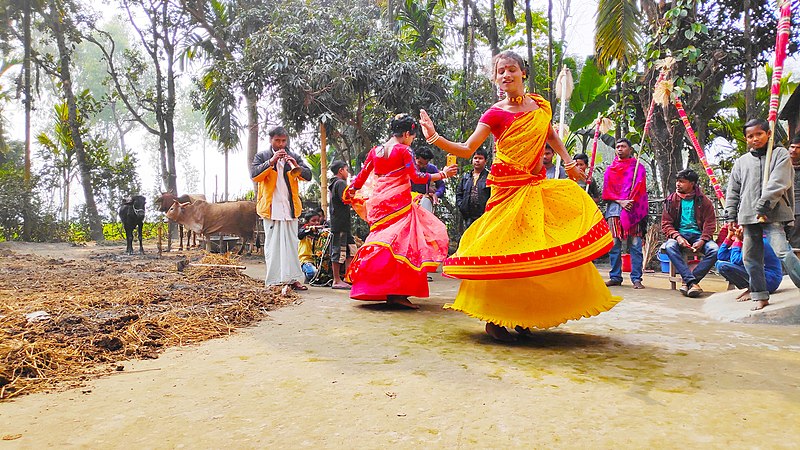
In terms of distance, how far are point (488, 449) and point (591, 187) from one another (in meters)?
5.87

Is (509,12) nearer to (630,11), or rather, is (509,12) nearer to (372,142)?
(630,11)

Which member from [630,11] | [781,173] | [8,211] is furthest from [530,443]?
[8,211]

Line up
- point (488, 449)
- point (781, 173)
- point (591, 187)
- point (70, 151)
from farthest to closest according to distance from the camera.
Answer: point (70, 151), point (591, 187), point (781, 173), point (488, 449)

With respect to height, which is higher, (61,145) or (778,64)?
(61,145)

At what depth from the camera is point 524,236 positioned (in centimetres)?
319

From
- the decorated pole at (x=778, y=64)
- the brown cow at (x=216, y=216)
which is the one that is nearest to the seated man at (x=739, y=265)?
the decorated pole at (x=778, y=64)

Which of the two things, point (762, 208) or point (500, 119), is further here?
→ point (762, 208)

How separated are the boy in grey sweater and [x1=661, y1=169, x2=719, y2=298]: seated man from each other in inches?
60.6

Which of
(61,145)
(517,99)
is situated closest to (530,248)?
(517,99)

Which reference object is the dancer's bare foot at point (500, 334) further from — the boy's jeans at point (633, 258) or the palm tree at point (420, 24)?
the palm tree at point (420, 24)

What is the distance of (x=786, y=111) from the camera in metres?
9.11

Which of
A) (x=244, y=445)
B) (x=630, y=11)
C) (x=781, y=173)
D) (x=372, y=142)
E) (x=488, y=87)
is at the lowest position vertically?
(x=244, y=445)

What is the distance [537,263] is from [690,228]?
3843 mm

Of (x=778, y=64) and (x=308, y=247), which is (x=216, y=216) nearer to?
(x=308, y=247)
